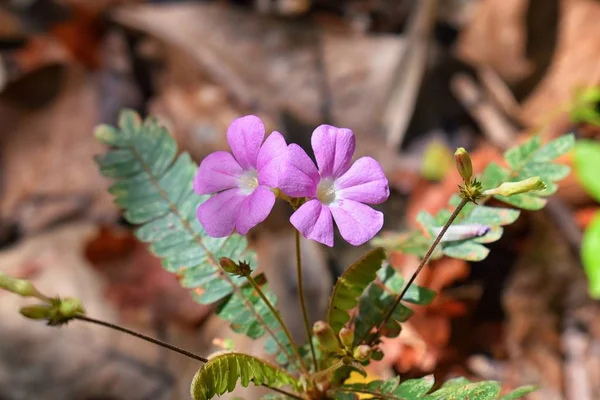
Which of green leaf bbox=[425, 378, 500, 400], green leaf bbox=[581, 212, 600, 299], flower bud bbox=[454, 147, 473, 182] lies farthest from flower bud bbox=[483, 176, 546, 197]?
green leaf bbox=[581, 212, 600, 299]

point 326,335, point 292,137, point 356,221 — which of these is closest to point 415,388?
point 326,335

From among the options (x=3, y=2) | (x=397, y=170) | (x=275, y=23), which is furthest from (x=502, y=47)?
(x=3, y=2)

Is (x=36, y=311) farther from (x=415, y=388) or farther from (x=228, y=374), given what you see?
(x=415, y=388)

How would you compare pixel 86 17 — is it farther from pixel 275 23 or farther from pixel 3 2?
pixel 275 23

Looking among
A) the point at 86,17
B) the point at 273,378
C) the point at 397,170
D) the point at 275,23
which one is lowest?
the point at 273,378

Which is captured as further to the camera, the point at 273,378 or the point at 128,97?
the point at 128,97

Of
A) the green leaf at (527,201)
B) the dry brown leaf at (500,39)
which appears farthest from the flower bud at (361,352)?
the dry brown leaf at (500,39)
